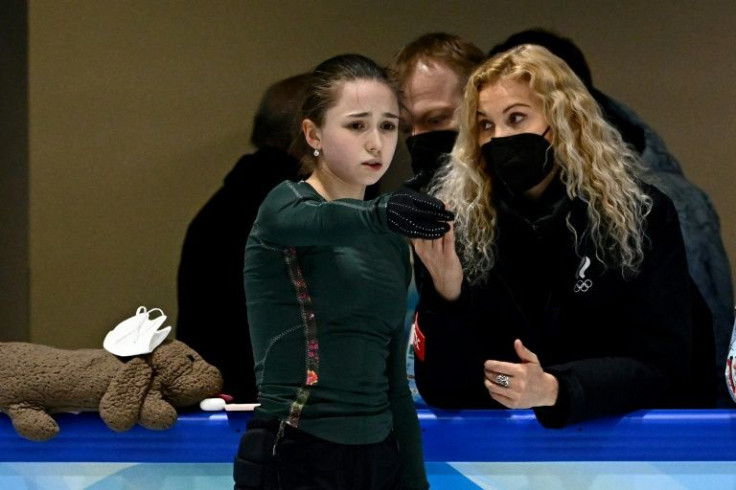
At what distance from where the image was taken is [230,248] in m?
2.97

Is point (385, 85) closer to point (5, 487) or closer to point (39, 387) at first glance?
point (39, 387)

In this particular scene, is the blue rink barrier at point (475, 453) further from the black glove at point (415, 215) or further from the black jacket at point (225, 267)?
the black jacket at point (225, 267)

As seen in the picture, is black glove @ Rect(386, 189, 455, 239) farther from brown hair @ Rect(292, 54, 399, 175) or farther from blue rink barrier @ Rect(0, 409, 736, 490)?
blue rink barrier @ Rect(0, 409, 736, 490)

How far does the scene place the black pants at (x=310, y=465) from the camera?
5.16 ft

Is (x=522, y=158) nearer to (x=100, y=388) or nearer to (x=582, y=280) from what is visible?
(x=582, y=280)

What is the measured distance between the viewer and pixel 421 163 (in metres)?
2.49

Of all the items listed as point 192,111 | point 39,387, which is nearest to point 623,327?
→ point 39,387

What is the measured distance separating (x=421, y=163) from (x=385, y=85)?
82 cm

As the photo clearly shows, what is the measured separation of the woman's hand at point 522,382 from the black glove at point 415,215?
1.76ft

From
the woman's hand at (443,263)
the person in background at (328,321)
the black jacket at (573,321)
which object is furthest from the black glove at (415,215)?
the black jacket at (573,321)

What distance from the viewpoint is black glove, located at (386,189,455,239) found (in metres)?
1.43

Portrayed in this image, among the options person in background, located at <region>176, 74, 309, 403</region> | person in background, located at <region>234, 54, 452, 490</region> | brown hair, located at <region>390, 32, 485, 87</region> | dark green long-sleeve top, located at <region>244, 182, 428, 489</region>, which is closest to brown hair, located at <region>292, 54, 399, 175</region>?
person in background, located at <region>234, 54, 452, 490</region>

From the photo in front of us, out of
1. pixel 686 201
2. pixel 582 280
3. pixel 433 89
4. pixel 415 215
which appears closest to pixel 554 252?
pixel 582 280

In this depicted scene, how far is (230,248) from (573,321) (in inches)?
47.2
